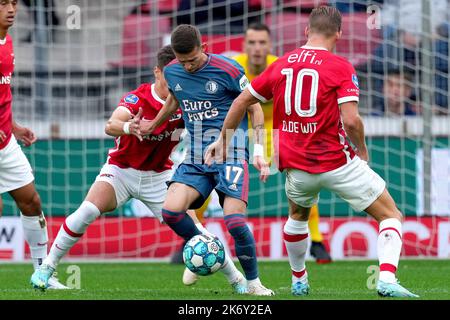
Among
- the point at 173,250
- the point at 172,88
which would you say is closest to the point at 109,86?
the point at 173,250

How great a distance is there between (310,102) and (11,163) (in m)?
2.48

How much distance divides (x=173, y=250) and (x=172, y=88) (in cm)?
438

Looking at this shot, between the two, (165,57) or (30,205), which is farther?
(30,205)

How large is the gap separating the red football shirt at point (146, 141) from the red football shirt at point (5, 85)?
0.81 meters

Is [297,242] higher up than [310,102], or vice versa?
[310,102]

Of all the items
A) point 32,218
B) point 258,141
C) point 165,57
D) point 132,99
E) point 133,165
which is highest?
point 165,57

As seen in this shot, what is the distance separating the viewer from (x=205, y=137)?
7.34 metres

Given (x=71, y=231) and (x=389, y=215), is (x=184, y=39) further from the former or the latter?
(x=389, y=215)

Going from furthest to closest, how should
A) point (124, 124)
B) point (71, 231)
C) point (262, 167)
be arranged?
point (71, 231)
point (124, 124)
point (262, 167)

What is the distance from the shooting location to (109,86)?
13.2 m

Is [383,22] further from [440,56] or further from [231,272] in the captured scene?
[231,272]

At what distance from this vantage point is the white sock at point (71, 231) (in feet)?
24.8

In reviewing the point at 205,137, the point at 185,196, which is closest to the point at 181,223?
the point at 185,196

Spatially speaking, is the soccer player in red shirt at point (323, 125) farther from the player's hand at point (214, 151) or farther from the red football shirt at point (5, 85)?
the red football shirt at point (5, 85)
